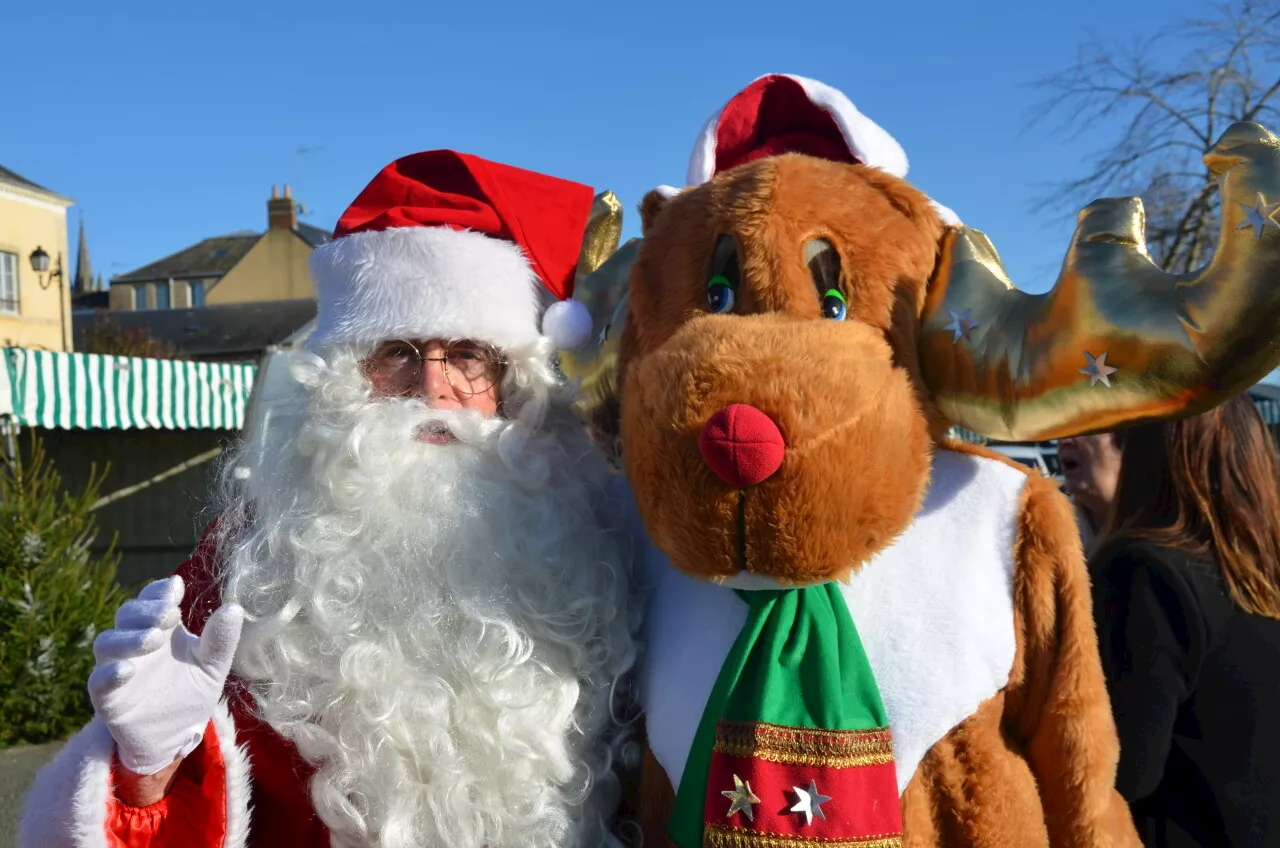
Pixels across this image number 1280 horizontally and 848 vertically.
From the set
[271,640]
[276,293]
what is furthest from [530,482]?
[276,293]

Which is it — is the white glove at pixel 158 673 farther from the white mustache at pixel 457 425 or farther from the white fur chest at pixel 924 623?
the white fur chest at pixel 924 623

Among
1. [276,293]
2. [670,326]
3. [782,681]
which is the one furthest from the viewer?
[276,293]

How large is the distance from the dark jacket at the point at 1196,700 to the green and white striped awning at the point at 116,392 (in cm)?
840

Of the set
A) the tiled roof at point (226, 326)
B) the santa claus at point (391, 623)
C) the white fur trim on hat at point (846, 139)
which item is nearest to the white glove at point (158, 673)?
the santa claus at point (391, 623)

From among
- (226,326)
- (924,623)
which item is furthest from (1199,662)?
(226,326)

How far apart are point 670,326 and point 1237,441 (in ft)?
5.41

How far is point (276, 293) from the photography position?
36.7 meters

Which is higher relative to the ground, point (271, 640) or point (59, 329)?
point (59, 329)

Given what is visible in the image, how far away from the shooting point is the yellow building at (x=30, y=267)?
2409 cm

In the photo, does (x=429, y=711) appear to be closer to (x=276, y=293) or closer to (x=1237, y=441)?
(x=1237, y=441)

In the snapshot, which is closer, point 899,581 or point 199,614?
point 899,581

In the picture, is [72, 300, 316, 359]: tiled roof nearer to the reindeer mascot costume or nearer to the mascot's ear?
the mascot's ear

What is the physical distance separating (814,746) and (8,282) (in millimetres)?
27108

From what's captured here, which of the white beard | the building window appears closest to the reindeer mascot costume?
the white beard
